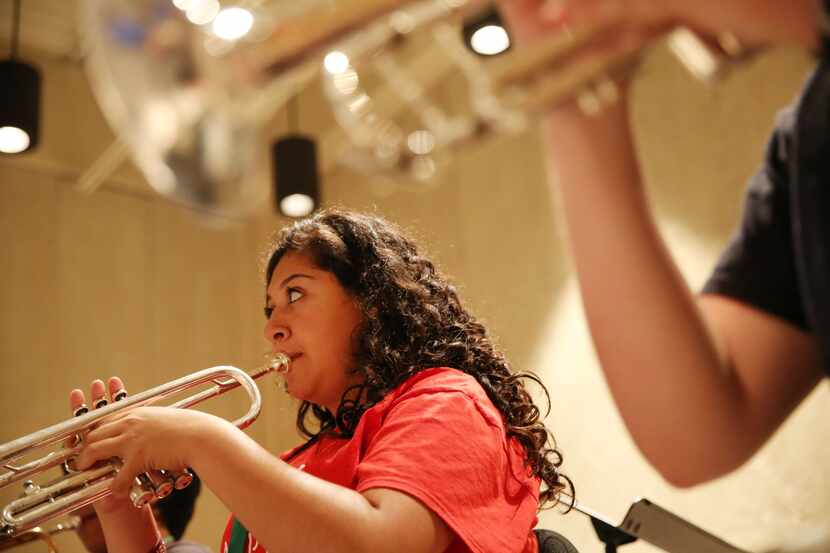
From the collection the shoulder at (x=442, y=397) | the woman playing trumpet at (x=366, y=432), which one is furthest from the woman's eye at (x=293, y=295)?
the shoulder at (x=442, y=397)

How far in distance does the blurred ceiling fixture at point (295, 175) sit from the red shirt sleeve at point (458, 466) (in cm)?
206

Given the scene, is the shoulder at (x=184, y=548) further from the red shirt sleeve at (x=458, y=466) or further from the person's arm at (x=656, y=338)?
the person's arm at (x=656, y=338)

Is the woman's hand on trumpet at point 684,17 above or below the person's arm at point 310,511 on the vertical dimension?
above

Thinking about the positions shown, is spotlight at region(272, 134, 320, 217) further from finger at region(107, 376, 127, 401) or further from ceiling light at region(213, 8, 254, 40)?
ceiling light at region(213, 8, 254, 40)

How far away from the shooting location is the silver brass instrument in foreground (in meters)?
0.76

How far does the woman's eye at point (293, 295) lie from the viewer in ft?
5.01

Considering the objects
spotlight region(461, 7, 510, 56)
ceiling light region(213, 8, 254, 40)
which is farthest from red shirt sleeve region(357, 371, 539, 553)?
spotlight region(461, 7, 510, 56)

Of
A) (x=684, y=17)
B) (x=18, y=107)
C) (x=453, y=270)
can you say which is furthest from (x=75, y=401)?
(x=453, y=270)

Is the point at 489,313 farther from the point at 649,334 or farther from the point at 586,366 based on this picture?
the point at 649,334

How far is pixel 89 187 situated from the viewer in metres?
4.38

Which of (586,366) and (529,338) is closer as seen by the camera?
(586,366)

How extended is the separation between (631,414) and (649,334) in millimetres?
82

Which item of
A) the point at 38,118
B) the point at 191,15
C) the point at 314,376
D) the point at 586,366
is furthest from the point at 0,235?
the point at 191,15

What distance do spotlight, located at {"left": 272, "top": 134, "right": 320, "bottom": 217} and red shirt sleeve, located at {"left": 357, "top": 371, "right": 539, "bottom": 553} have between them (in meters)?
2.06
